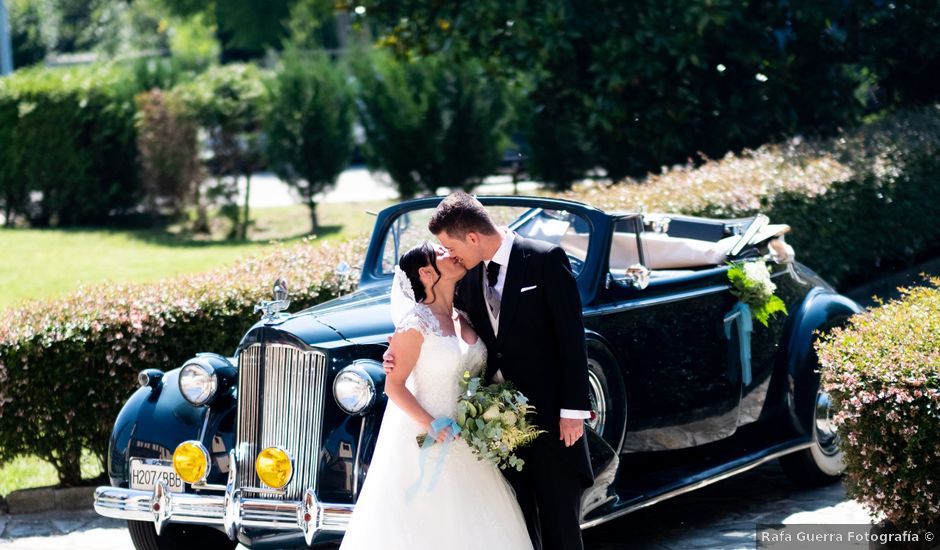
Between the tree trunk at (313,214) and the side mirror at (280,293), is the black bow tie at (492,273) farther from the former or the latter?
the tree trunk at (313,214)

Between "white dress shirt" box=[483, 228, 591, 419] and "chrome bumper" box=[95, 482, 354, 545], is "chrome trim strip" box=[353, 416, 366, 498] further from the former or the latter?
"white dress shirt" box=[483, 228, 591, 419]

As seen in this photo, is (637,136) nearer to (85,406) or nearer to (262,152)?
(262,152)

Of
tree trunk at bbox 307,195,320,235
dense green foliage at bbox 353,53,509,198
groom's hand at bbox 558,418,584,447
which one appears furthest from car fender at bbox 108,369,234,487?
dense green foliage at bbox 353,53,509,198

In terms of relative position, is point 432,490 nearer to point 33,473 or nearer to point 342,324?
point 342,324

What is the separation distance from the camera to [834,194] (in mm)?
9727

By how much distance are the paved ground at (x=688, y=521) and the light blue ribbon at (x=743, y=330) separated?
2.35 ft

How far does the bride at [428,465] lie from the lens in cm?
426

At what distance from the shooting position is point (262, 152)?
17250 millimetres

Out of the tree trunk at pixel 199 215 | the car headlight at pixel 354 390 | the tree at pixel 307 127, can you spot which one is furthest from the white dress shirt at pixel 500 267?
the tree trunk at pixel 199 215

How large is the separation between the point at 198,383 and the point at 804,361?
3207 millimetres

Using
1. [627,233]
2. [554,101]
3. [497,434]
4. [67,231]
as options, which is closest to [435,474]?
[497,434]

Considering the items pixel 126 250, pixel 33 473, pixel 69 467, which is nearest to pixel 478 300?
pixel 69 467

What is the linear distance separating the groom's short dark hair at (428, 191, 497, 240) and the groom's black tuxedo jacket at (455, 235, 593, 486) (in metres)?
0.19

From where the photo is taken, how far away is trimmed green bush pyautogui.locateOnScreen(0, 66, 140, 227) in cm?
Result: 1742
